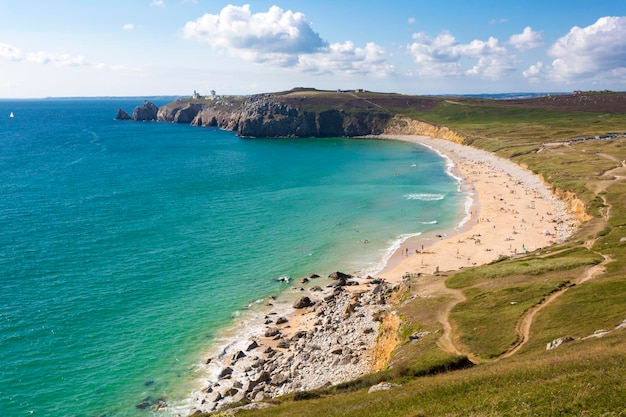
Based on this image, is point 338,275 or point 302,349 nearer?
point 302,349

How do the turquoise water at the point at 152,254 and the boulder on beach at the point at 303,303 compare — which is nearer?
the turquoise water at the point at 152,254

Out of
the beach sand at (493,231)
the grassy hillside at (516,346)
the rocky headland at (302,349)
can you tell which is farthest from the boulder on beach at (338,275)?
the grassy hillside at (516,346)

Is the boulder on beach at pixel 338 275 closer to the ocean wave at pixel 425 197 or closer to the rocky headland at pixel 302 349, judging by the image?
the rocky headland at pixel 302 349

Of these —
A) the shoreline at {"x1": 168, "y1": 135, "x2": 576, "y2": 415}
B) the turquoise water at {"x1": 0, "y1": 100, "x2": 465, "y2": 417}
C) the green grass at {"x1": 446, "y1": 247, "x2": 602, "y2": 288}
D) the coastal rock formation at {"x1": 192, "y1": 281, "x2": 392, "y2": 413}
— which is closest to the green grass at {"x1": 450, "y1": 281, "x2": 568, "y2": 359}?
the green grass at {"x1": 446, "y1": 247, "x2": 602, "y2": 288}

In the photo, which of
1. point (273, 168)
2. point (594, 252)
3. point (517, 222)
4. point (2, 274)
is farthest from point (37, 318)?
point (273, 168)

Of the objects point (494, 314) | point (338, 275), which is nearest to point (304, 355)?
point (494, 314)

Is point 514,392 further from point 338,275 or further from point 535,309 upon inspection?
point 338,275
